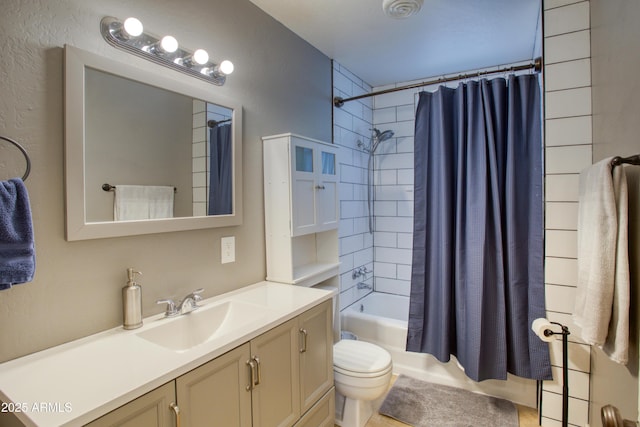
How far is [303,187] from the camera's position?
6.62 ft

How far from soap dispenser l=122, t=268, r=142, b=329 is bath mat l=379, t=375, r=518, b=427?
1.66 m

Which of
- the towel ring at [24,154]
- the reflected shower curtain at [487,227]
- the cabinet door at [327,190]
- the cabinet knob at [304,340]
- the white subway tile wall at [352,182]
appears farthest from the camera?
the white subway tile wall at [352,182]

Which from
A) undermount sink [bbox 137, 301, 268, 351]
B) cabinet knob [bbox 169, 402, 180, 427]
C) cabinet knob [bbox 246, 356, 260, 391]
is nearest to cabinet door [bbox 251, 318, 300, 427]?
cabinet knob [bbox 246, 356, 260, 391]

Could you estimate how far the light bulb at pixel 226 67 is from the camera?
167 cm

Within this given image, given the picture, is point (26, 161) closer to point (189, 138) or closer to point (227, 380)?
point (189, 138)

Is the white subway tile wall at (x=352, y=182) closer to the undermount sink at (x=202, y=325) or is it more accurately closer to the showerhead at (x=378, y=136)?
the showerhead at (x=378, y=136)

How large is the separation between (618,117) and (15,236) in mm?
2081

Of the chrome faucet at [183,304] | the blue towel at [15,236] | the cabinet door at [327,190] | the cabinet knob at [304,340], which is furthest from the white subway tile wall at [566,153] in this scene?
the blue towel at [15,236]

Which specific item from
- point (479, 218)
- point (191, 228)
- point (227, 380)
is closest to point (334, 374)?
point (227, 380)

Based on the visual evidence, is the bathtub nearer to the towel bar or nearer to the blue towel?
the towel bar

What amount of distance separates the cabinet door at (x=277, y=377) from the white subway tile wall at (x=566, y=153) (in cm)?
150

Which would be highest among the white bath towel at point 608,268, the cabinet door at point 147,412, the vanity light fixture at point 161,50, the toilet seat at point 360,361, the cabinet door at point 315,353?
the vanity light fixture at point 161,50

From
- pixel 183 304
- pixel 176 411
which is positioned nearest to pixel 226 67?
pixel 183 304

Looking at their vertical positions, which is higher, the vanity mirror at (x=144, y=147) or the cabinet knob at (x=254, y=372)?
the vanity mirror at (x=144, y=147)
